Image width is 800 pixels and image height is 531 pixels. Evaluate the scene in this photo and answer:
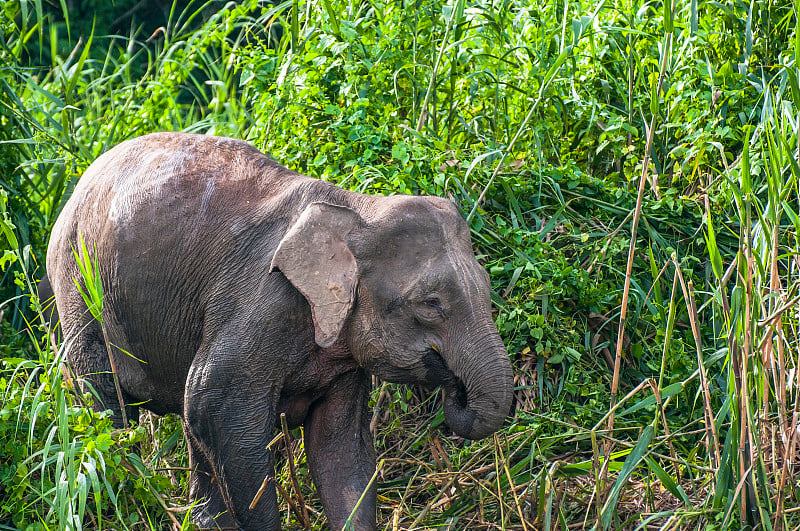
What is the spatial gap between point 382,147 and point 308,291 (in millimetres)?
1574

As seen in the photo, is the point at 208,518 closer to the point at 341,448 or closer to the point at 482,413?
the point at 341,448

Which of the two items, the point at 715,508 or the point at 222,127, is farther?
the point at 222,127

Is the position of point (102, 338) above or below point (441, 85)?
below

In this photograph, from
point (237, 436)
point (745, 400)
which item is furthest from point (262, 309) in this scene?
point (745, 400)

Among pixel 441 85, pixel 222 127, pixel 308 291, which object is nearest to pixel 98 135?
pixel 222 127

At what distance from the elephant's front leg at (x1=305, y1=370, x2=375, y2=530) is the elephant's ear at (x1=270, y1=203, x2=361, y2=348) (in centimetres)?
47

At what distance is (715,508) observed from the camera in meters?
3.76

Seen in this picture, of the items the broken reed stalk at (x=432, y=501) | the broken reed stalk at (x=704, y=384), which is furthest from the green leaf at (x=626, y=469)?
the broken reed stalk at (x=432, y=501)

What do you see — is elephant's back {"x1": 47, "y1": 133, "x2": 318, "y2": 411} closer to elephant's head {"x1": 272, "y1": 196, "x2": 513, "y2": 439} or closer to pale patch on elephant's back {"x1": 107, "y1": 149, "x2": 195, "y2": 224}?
pale patch on elephant's back {"x1": 107, "y1": 149, "x2": 195, "y2": 224}

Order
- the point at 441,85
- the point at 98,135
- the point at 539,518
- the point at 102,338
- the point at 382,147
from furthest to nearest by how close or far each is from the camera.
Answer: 1. the point at 98,135
2. the point at 441,85
3. the point at 382,147
4. the point at 102,338
5. the point at 539,518

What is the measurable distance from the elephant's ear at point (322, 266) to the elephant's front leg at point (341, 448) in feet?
1.54

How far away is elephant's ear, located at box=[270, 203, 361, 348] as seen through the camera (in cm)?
388

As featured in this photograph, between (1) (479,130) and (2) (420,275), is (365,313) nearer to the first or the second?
(2) (420,275)

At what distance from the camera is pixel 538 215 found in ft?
17.8
